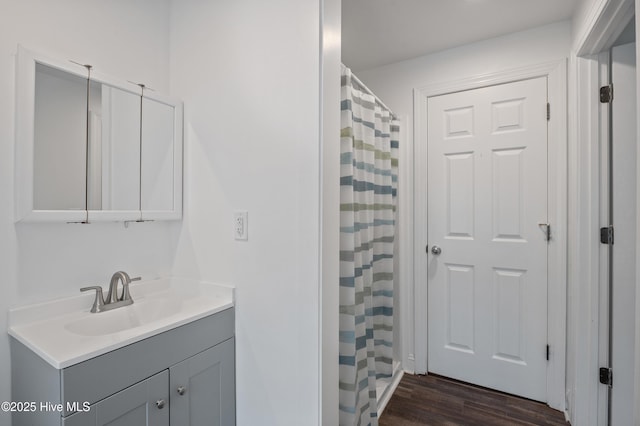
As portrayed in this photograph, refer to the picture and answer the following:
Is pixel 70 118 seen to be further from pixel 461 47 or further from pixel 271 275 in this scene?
pixel 461 47

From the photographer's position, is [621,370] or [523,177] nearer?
[621,370]

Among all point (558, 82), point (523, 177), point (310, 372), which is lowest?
point (310, 372)

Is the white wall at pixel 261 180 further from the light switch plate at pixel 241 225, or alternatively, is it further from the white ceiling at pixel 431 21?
the white ceiling at pixel 431 21

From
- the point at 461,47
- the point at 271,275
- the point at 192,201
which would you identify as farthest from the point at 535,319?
the point at 192,201

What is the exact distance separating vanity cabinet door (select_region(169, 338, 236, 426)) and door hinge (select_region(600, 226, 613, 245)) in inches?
76.3

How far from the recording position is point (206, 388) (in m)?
1.24

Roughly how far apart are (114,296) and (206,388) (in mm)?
566

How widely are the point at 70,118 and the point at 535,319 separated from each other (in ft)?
9.05

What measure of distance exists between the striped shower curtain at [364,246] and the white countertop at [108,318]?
595 millimetres

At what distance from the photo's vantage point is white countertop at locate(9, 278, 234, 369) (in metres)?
0.93

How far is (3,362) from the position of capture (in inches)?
41.3

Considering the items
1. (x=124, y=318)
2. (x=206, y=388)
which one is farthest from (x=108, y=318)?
(x=206, y=388)

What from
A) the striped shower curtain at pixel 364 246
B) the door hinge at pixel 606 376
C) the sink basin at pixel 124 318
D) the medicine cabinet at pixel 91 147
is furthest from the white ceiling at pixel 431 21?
the door hinge at pixel 606 376

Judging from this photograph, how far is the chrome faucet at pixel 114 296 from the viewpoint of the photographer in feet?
4.08
